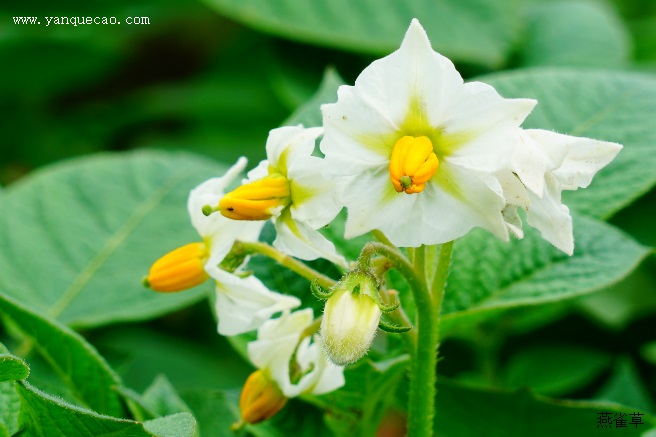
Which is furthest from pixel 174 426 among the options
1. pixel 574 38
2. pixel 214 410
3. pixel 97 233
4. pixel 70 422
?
pixel 574 38

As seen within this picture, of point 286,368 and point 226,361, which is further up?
point 286,368

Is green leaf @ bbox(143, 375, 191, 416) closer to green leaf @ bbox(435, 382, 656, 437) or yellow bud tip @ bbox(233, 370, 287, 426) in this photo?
yellow bud tip @ bbox(233, 370, 287, 426)

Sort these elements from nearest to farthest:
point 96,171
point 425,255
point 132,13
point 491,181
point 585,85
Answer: point 491,181 < point 425,255 < point 585,85 < point 96,171 < point 132,13

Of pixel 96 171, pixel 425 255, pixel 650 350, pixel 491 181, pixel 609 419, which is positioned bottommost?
pixel 650 350

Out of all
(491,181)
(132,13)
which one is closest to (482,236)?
(491,181)

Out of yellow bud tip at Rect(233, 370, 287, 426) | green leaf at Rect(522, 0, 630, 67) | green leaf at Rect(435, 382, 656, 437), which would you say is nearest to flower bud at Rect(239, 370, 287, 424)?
yellow bud tip at Rect(233, 370, 287, 426)

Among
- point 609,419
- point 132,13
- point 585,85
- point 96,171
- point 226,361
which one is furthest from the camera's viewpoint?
point 132,13

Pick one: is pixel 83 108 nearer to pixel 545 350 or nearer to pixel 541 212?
pixel 545 350
